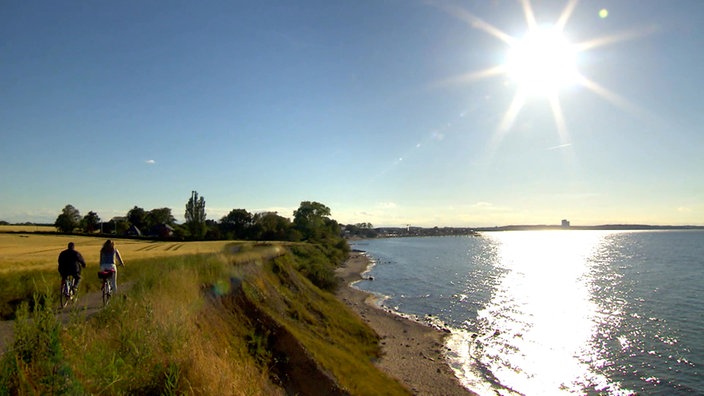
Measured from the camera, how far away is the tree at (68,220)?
91.1 meters

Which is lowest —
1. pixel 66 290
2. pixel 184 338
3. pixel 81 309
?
pixel 81 309

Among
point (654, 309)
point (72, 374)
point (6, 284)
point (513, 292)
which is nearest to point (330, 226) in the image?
point (513, 292)

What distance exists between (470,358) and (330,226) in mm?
121917

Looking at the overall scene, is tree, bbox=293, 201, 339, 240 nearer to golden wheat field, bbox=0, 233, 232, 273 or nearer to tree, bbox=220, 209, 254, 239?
tree, bbox=220, 209, 254, 239

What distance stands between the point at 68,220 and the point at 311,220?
65.5 metres

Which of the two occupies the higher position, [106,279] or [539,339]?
[106,279]

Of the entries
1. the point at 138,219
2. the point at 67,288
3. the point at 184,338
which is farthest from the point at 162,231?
the point at 184,338

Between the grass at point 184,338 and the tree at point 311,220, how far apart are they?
9484 centimetres

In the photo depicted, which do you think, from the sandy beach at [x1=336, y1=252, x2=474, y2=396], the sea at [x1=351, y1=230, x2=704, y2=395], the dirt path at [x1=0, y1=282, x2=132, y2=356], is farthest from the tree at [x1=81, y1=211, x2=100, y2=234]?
the dirt path at [x1=0, y1=282, x2=132, y2=356]

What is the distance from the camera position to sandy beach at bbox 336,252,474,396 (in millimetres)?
22625

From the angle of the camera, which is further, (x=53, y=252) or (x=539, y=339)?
(x=53, y=252)

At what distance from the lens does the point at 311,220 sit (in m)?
130

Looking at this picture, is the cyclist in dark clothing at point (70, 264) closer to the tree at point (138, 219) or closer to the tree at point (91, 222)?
the tree at point (91, 222)

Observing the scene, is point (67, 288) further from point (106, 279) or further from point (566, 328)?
point (566, 328)
